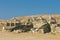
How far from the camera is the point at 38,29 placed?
26.9 m

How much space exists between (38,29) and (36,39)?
7.01 metres

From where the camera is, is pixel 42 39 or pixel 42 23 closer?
pixel 42 39

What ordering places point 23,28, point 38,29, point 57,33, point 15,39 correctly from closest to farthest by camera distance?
point 15,39 < point 57,33 < point 38,29 < point 23,28

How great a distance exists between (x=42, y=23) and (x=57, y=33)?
3787 millimetres

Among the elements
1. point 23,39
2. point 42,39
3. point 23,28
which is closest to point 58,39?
point 42,39

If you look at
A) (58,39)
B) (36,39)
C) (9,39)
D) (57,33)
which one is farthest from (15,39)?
(57,33)

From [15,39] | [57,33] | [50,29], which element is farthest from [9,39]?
[50,29]

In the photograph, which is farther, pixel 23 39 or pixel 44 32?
pixel 44 32

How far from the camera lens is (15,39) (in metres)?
19.8

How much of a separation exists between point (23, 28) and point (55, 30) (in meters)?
5.24

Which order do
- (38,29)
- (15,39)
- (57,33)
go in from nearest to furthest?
1. (15,39)
2. (57,33)
3. (38,29)

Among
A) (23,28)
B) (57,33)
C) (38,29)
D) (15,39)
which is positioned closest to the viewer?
(15,39)

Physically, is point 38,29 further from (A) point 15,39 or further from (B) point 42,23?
(A) point 15,39

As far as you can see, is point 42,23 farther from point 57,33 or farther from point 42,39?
point 42,39
